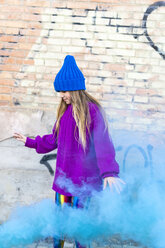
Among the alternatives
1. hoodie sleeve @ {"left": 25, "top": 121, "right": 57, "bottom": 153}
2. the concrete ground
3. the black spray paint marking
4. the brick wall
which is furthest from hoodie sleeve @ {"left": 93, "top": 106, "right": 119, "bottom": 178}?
the black spray paint marking

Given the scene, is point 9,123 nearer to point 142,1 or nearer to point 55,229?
point 55,229

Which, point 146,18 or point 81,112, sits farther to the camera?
point 146,18

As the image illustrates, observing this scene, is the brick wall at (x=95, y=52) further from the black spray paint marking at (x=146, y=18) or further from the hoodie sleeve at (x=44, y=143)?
the hoodie sleeve at (x=44, y=143)

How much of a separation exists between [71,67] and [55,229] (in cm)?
158

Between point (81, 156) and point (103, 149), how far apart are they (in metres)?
0.22

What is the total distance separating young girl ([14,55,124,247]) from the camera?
2297 mm

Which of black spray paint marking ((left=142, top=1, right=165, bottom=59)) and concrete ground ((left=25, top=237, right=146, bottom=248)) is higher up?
black spray paint marking ((left=142, top=1, right=165, bottom=59))

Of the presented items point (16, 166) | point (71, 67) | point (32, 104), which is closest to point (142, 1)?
point (71, 67)

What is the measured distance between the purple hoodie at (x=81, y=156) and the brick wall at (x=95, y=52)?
1195 millimetres

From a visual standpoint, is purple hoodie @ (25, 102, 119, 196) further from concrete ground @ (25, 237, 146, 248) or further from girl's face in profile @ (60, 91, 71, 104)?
concrete ground @ (25, 237, 146, 248)

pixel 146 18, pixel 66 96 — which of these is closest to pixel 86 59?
pixel 146 18

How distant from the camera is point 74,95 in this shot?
2.38m

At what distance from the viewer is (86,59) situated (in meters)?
3.47

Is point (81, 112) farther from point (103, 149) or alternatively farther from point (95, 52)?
point (95, 52)
